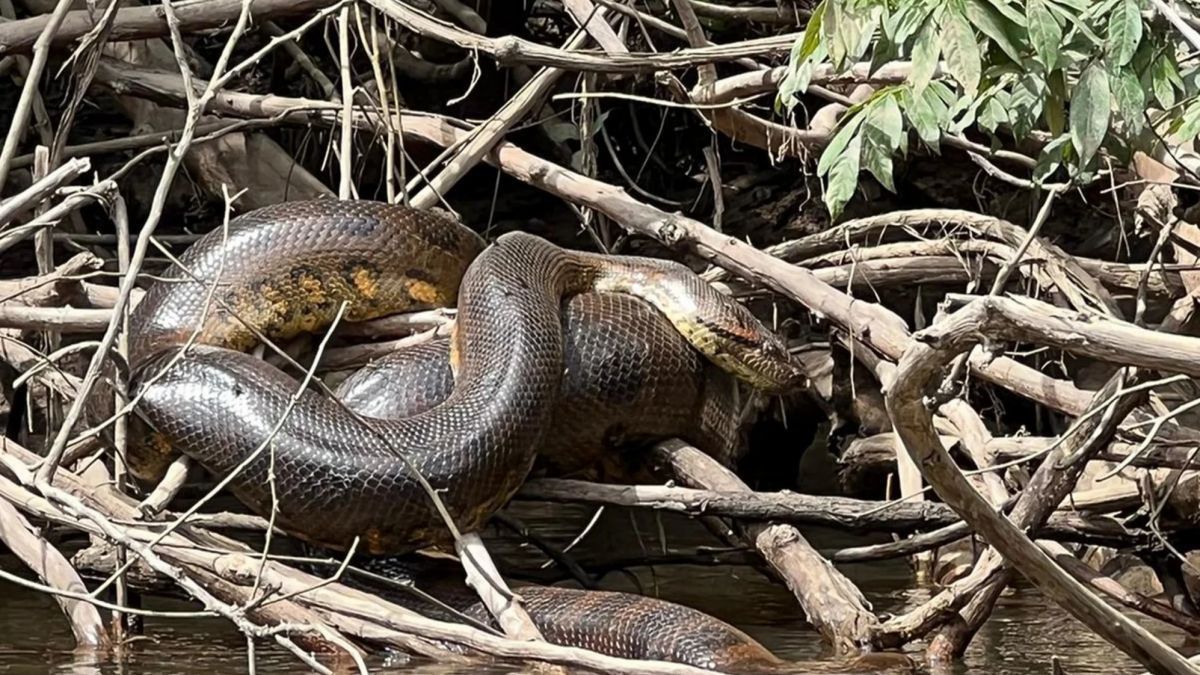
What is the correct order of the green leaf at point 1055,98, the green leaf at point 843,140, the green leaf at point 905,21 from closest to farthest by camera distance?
1. the green leaf at point 905,21
2. the green leaf at point 1055,98
3. the green leaf at point 843,140

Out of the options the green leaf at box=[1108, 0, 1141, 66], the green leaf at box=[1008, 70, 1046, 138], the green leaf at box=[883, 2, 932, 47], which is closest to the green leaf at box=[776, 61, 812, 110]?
the green leaf at box=[883, 2, 932, 47]

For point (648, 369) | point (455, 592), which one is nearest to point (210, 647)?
point (455, 592)

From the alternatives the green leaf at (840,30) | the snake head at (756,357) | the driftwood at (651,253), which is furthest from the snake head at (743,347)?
the green leaf at (840,30)

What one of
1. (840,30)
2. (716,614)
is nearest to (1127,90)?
(840,30)

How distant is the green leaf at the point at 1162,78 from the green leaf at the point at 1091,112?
0.16m

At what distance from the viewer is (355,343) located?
6320mm

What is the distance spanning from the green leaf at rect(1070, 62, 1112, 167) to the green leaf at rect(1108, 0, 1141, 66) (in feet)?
0.16

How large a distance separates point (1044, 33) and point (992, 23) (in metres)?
0.10

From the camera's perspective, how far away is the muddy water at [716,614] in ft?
A: 17.3

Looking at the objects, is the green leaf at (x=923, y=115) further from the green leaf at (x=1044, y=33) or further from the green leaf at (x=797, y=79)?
the green leaf at (x=1044, y=33)

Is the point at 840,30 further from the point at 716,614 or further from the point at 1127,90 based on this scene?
the point at 716,614

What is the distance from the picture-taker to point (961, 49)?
339cm

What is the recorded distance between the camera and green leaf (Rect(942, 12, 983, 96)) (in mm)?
3385

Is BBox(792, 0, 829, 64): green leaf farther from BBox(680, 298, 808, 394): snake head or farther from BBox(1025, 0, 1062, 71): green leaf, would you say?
BBox(680, 298, 808, 394): snake head
